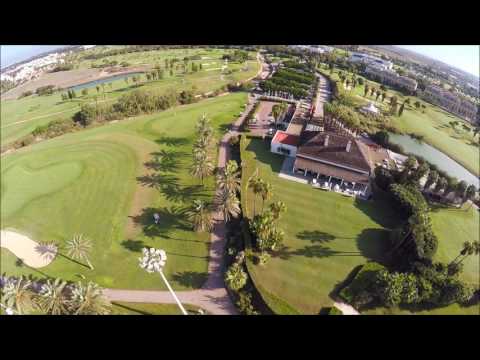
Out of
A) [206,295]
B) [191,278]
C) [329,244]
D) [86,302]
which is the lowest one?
[206,295]

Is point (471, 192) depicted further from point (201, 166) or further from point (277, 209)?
point (201, 166)

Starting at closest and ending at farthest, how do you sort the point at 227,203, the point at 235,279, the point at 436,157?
the point at 235,279
the point at 227,203
the point at 436,157

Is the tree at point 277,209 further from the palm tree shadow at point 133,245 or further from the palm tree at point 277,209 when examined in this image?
the palm tree shadow at point 133,245

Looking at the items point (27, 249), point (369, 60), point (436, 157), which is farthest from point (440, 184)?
point (369, 60)

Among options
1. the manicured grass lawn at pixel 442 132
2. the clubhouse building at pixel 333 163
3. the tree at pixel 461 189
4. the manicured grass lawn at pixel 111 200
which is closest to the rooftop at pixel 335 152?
the clubhouse building at pixel 333 163

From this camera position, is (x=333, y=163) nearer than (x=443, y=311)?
No

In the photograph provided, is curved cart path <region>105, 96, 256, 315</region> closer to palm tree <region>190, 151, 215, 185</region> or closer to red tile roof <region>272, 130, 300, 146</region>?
palm tree <region>190, 151, 215, 185</region>
